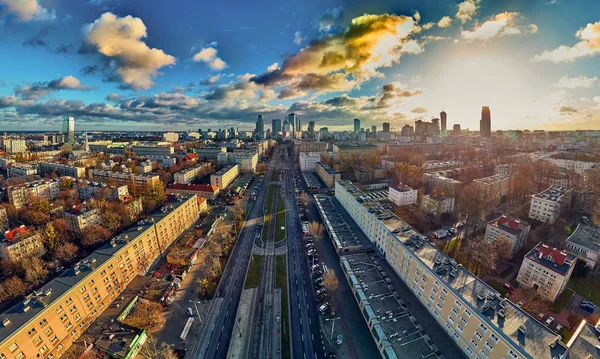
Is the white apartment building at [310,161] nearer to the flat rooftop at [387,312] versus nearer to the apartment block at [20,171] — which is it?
the flat rooftop at [387,312]

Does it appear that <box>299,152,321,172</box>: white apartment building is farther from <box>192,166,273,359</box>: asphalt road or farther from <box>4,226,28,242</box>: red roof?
<box>4,226,28,242</box>: red roof

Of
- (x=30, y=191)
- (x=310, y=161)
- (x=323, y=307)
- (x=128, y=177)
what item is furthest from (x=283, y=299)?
(x=310, y=161)

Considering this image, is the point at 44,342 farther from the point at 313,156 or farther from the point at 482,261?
the point at 313,156

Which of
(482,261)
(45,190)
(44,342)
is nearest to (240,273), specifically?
(44,342)

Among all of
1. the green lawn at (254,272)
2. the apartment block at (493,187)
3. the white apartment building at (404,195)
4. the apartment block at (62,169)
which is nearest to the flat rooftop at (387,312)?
the green lawn at (254,272)

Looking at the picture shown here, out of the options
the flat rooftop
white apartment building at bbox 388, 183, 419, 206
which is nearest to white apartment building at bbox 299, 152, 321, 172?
white apartment building at bbox 388, 183, 419, 206

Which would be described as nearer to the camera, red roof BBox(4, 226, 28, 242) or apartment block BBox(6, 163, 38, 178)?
red roof BBox(4, 226, 28, 242)

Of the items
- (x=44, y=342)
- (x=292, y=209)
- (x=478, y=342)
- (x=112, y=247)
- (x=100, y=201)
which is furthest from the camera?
(x=292, y=209)
